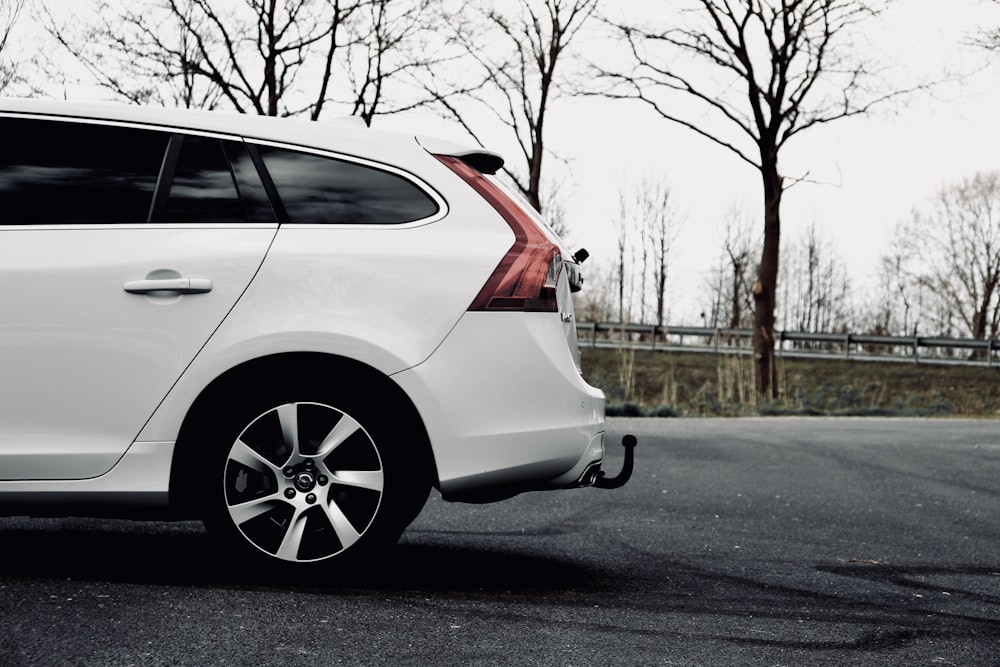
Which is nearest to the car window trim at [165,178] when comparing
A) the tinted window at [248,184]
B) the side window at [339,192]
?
the tinted window at [248,184]

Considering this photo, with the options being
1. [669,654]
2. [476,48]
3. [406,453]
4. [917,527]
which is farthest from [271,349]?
[476,48]

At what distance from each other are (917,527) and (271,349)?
177 inches

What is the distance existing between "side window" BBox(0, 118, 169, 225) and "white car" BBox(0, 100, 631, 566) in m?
0.03

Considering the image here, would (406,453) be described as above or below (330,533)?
above

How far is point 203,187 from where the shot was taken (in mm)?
4352

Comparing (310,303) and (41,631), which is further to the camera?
(310,303)

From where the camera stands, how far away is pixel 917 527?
6980 mm

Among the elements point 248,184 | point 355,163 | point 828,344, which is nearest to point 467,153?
point 355,163

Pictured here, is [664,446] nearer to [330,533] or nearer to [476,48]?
[330,533]

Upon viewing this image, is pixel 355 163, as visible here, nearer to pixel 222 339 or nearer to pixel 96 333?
pixel 222 339

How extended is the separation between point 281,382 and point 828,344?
38012mm

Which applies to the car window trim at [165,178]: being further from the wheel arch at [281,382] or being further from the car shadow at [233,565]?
the car shadow at [233,565]

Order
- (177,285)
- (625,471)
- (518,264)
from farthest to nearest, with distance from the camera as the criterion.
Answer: (625,471) < (518,264) < (177,285)

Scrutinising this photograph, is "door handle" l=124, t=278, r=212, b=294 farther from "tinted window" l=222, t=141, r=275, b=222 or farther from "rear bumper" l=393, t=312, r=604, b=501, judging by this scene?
"rear bumper" l=393, t=312, r=604, b=501
